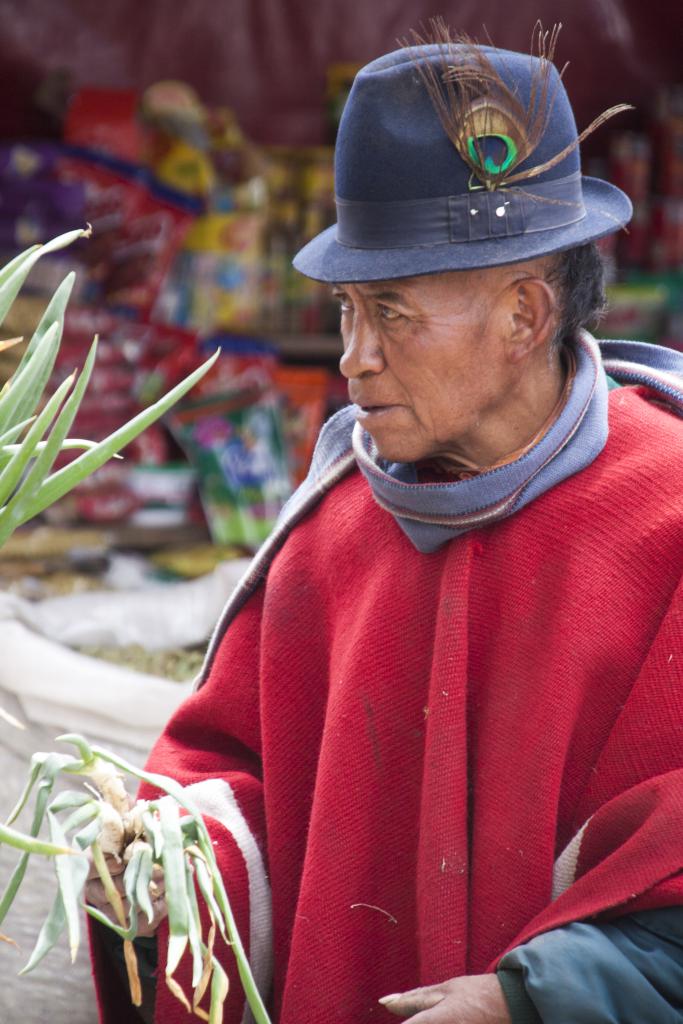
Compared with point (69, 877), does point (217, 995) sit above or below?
below

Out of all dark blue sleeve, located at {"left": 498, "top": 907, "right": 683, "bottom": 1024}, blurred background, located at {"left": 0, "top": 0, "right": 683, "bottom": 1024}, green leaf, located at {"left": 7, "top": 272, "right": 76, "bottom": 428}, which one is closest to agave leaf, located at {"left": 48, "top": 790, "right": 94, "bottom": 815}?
green leaf, located at {"left": 7, "top": 272, "right": 76, "bottom": 428}

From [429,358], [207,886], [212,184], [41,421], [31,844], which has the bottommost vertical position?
[212,184]

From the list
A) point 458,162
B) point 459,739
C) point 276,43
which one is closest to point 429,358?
point 458,162

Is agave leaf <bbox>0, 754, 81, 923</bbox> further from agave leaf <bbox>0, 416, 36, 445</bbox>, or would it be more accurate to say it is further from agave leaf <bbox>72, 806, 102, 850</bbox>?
agave leaf <bbox>0, 416, 36, 445</bbox>

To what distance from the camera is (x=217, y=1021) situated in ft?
3.58

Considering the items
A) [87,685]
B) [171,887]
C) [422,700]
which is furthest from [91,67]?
[171,887]

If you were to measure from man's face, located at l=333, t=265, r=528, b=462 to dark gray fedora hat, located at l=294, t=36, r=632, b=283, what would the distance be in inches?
1.7

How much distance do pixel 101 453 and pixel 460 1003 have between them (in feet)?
2.04

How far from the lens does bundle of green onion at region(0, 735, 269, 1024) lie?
1059 millimetres

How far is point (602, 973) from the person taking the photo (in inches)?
50.8

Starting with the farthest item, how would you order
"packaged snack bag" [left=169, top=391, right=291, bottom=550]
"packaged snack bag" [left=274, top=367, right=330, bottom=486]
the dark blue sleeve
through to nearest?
"packaged snack bag" [left=274, top=367, right=330, bottom=486]
"packaged snack bag" [left=169, top=391, right=291, bottom=550]
the dark blue sleeve

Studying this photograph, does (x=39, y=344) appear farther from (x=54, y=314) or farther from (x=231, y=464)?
(x=231, y=464)

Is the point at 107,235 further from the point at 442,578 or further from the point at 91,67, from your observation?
the point at 442,578

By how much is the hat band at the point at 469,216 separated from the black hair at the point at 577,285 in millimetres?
64
